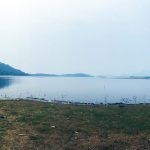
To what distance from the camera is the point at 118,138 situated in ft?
82.0

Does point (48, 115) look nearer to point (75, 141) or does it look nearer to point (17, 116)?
point (17, 116)

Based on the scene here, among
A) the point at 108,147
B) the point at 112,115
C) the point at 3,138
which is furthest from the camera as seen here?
the point at 112,115

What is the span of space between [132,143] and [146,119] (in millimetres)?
10210

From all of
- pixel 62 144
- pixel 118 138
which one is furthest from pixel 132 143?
pixel 62 144

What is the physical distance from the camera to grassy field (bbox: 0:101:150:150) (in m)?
23.3

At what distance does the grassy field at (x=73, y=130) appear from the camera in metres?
23.3

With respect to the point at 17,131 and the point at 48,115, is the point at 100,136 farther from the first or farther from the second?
the point at 48,115

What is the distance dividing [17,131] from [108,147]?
8171mm

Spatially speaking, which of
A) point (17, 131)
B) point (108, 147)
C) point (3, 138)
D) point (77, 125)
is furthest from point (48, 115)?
point (108, 147)

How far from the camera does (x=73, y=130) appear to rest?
27797 mm

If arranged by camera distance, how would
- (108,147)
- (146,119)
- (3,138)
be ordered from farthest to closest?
(146,119), (3,138), (108,147)

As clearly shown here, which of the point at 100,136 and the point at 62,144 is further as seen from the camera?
the point at 100,136

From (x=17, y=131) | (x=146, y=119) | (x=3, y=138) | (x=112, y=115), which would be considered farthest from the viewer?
(x=112, y=115)

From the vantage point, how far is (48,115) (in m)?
35.2
